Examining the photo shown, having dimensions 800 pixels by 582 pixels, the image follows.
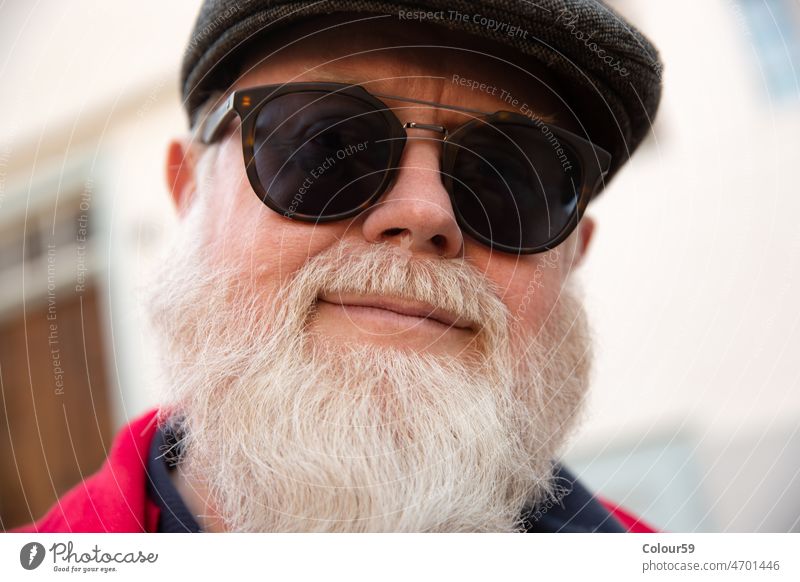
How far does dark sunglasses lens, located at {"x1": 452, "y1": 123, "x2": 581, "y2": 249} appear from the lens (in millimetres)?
507

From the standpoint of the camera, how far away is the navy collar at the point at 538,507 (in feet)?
1.78

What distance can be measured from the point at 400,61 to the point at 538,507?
0.44 metres

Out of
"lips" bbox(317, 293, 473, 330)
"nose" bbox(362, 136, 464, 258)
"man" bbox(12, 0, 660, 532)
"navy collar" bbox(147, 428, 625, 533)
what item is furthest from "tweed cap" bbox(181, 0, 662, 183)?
"navy collar" bbox(147, 428, 625, 533)

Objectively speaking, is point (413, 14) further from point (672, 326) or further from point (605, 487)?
point (605, 487)

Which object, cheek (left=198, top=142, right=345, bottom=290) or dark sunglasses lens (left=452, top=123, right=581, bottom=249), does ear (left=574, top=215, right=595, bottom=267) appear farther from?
cheek (left=198, top=142, right=345, bottom=290)

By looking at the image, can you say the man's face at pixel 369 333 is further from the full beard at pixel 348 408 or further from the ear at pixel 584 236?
the ear at pixel 584 236

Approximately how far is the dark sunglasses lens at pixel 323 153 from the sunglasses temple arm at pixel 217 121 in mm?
61

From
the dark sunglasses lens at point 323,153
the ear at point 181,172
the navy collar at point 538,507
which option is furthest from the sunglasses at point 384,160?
the navy collar at point 538,507

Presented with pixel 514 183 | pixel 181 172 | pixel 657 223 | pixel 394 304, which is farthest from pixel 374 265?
pixel 657 223

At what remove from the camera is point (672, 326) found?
789 mm

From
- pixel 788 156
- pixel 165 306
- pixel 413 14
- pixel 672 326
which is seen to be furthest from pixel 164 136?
pixel 788 156

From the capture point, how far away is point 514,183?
52cm

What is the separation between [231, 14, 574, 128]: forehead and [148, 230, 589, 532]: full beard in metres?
0.14

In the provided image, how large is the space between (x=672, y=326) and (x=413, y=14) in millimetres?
526
